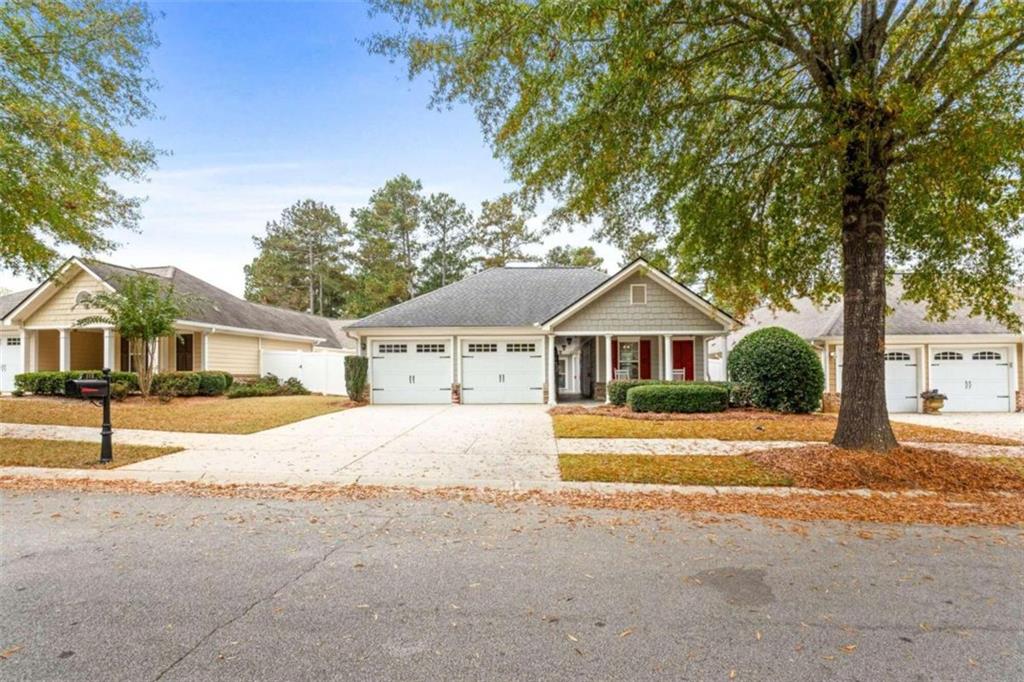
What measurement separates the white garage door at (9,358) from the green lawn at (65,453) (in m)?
15.7

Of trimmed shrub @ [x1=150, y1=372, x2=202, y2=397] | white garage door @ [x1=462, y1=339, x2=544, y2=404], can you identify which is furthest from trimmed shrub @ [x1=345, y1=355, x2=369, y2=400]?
trimmed shrub @ [x1=150, y1=372, x2=202, y2=397]

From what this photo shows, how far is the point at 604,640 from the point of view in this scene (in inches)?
111

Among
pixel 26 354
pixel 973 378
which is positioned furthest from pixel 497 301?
pixel 26 354

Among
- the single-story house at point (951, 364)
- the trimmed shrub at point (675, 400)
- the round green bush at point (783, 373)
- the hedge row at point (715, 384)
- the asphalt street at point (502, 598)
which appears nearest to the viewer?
the asphalt street at point (502, 598)

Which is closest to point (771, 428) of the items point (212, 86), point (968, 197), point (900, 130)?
point (968, 197)

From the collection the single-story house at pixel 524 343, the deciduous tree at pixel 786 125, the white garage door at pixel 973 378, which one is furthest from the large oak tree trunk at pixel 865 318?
the white garage door at pixel 973 378

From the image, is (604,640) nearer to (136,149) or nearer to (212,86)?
(136,149)

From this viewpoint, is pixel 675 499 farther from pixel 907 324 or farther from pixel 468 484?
pixel 907 324

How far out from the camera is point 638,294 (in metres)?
17.0

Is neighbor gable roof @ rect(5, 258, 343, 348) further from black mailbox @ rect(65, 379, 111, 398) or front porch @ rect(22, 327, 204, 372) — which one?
black mailbox @ rect(65, 379, 111, 398)

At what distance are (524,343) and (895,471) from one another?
1253 cm

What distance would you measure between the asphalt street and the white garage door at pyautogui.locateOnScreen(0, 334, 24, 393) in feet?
72.3

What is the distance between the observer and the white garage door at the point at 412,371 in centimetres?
1797

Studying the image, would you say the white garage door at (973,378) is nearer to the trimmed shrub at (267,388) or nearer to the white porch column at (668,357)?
the white porch column at (668,357)
